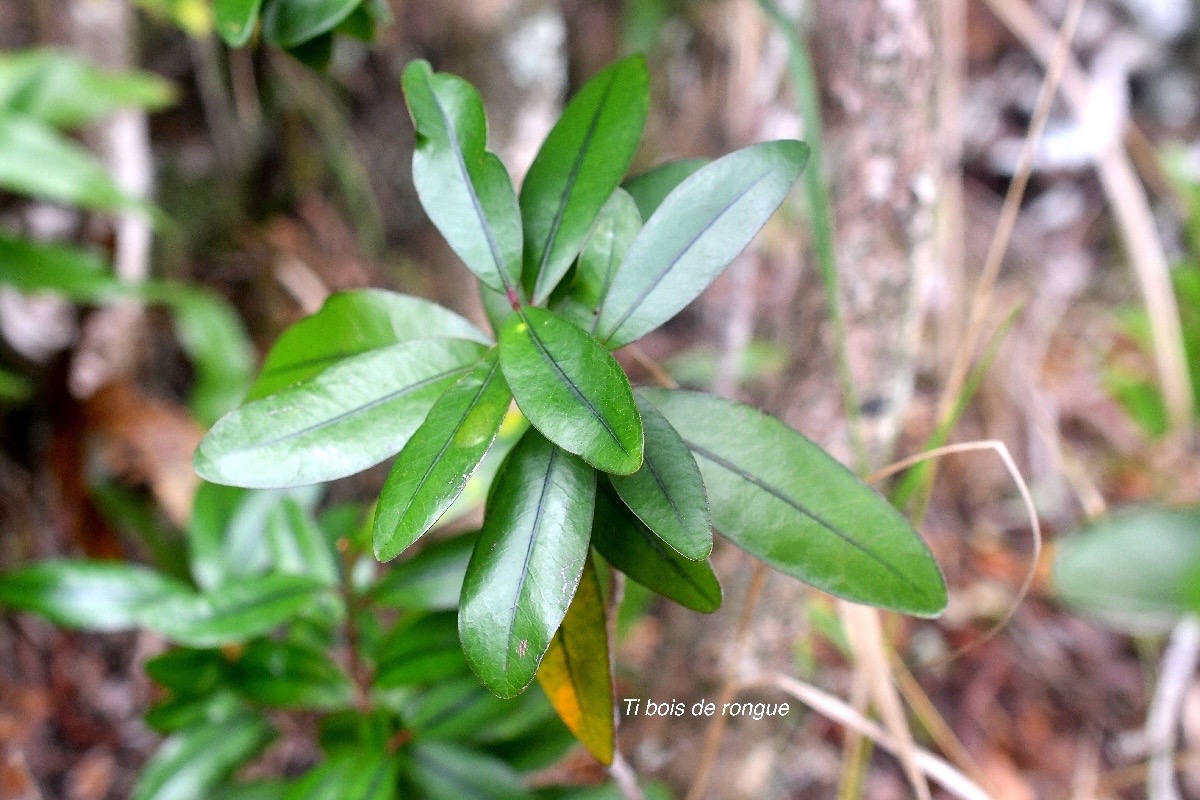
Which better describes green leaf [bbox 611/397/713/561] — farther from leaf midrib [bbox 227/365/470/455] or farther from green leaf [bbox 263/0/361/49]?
green leaf [bbox 263/0/361/49]

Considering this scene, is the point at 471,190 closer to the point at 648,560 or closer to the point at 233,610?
the point at 648,560

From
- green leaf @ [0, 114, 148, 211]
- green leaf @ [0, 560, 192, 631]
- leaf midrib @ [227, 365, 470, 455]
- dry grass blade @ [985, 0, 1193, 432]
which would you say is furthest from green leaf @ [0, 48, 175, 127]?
dry grass blade @ [985, 0, 1193, 432]

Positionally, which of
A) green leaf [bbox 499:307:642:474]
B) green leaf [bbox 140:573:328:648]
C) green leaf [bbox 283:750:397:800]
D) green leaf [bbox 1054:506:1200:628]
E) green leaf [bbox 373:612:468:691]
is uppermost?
green leaf [bbox 499:307:642:474]

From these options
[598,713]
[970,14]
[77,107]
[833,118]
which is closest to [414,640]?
[598,713]

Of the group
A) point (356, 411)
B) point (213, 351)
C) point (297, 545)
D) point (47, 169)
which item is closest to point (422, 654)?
point (297, 545)

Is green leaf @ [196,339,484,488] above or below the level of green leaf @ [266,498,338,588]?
above

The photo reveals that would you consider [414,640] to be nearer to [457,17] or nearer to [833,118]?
[833,118]

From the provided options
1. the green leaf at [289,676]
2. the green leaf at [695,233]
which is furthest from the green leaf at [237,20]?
the green leaf at [289,676]
